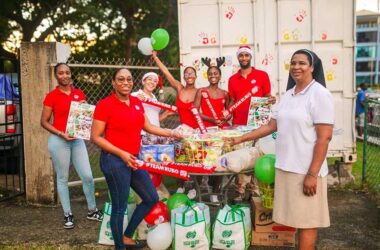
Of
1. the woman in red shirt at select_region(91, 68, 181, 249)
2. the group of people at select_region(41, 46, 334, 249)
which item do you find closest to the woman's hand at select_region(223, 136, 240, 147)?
the group of people at select_region(41, 46, 334, 249)

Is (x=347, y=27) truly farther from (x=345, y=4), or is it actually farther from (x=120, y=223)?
(x=120, y=223)

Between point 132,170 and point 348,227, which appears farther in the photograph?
point 348,227

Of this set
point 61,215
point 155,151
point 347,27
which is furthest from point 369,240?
point 61,215

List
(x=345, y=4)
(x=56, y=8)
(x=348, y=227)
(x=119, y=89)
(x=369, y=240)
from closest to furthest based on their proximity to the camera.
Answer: (x=119, y=89), (x=369, y=240), (x=348, y=227), (x=345, y=4), (x=56, y=8)

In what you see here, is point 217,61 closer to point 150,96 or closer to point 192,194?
point 150,96

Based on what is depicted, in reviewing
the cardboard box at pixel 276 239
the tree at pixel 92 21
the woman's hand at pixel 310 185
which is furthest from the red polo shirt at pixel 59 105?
the tree at pixel 92 21

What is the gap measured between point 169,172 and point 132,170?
1.20 ft

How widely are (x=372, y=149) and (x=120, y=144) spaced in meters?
6.51

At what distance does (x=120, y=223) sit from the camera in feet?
13.4

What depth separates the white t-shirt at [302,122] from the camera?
10.8ft

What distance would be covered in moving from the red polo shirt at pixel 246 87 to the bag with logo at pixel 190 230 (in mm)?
1662

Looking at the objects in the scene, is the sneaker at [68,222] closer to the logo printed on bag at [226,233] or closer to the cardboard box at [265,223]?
the logo printed on bag at [226,233]

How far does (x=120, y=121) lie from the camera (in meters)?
3.79

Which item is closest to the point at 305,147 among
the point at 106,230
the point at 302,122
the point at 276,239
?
the point at 302,122
